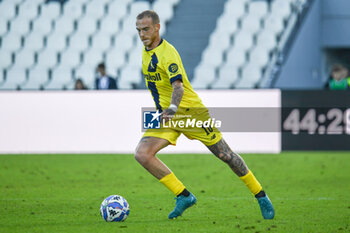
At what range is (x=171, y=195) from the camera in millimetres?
8477

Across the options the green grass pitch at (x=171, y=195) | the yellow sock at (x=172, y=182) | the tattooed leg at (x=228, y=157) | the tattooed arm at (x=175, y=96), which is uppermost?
the tattooed arm at (x=175, y=96)

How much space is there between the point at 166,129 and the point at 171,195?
2306mm

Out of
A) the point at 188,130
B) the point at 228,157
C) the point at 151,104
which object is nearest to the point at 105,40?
the point at 151,104

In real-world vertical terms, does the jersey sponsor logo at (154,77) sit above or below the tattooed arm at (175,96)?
above

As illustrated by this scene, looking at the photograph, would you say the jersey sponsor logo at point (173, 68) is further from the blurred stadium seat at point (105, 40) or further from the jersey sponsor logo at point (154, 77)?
the blurred stadium seat at point (105, 40)

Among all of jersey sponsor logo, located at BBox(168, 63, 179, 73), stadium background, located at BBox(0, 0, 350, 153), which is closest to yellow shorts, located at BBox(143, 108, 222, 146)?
jersey sponsor logo, located at BBox(168, 63, 179, 73)

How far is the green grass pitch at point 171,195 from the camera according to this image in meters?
6.14

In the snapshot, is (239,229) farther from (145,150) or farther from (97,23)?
(97,23)

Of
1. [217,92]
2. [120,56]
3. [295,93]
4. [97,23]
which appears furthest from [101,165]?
[97,23]

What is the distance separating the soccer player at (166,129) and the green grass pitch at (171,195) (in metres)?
0.30

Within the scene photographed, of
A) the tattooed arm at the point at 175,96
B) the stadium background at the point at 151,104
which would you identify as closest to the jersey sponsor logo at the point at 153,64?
the tattooed arm at the point at 175,96

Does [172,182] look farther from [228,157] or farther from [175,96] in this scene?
[175,96]

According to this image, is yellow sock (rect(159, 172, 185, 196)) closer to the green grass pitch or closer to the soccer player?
the soccer player

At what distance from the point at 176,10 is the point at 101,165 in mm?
8989
